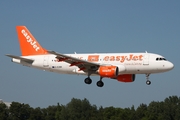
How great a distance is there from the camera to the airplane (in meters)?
78.8

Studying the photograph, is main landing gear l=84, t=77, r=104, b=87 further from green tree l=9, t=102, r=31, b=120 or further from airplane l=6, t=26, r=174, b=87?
green tree l=9, t=102, r=31, b=120

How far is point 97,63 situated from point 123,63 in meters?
4.27

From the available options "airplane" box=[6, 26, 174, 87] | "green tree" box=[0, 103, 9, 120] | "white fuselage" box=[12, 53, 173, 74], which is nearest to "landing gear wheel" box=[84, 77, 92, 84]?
"airplane" box=[6, 26, 174, 87]

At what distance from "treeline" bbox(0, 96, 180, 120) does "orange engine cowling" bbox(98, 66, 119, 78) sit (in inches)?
3681

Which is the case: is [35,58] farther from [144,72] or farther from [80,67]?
[144,72]

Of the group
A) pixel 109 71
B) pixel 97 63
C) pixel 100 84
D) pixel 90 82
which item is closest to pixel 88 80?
pixel 90 82

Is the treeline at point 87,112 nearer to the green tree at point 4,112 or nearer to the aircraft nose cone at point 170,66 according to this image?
the green tree at point 4,112

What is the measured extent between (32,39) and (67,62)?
12.1 metres

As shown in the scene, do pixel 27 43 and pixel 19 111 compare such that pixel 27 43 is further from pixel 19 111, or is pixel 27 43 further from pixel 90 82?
pixel 19 111

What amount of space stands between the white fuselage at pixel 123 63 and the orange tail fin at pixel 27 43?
3323mm

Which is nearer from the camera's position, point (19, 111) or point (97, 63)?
point (97, 63)

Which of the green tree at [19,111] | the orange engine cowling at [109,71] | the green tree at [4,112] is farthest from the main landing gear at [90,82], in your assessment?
the green tree at [19,111]

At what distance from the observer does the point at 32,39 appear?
92.2 metres

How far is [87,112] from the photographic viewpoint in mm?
186125
